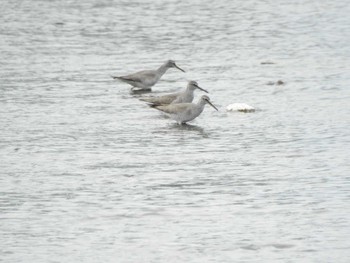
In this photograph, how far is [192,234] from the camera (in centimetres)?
1243

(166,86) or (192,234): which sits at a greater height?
(192,234)

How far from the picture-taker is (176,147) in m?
17.0

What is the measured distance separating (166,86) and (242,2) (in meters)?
12.2

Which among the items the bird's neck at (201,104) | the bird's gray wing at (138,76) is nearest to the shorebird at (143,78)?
the bird's gray wing at (138,76)

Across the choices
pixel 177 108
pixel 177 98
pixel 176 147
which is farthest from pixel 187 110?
pixel 176 147

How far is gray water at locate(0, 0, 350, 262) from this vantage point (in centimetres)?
1227

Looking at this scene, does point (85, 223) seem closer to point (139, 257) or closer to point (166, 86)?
point (139, 257)

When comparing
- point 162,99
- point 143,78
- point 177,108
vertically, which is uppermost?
point 177,108

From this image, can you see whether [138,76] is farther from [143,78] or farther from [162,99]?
[162,99]

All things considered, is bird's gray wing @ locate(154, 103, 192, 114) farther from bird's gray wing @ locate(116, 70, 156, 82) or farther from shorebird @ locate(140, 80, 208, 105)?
bird's gray wing @ locate(116, 70, 156, 82)

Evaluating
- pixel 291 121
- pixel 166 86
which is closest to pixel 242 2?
pixel 166 86

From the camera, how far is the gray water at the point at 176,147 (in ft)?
40.2

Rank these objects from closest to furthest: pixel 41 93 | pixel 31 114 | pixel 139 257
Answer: pixel 139 257 < pixel 31 114 < pixel 41 93

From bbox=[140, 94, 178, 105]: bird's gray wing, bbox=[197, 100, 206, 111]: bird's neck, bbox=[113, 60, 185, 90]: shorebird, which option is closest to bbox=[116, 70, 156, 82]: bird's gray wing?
bbox=[113, 60, 185, 90]: shorebird
